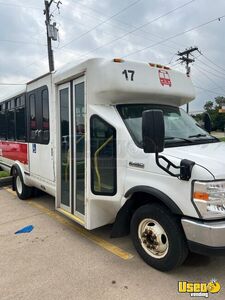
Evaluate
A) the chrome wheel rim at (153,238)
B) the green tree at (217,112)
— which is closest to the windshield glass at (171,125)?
the chrome wheel rim at (153,238)

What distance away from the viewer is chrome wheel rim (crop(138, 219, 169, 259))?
3408mm

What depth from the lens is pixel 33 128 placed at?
20.0 ft

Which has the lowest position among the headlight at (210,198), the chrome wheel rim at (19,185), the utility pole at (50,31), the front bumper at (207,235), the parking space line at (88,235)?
the parking space line at (88,235)

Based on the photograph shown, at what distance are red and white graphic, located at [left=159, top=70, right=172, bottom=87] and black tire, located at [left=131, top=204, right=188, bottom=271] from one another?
1910 mm

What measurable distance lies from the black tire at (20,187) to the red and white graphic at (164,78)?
4.15 meters

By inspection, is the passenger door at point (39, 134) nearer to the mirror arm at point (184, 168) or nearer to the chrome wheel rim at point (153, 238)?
the chrome wheel rim at point (153, 238)

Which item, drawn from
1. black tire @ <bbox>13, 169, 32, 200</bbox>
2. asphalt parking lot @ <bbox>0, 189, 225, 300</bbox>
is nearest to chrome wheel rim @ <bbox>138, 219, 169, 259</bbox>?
asphalt parking lot @ <bbox>0, 189, 225, 300</bbox>

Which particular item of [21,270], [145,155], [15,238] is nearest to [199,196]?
[145,155]

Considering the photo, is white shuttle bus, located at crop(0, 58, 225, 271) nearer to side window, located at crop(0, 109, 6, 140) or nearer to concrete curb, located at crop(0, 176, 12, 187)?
side window, located at crop(0, 109, 6, 140)

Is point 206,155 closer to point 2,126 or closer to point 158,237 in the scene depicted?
point 158,237

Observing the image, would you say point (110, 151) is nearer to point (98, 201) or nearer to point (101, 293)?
point (98, 201)

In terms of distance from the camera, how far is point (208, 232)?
2854 mm

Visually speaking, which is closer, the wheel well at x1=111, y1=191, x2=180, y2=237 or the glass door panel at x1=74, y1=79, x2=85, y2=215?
the wheel well at x1=111, y1=191, x2=180, y2=237

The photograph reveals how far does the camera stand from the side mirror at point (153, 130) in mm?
2909
